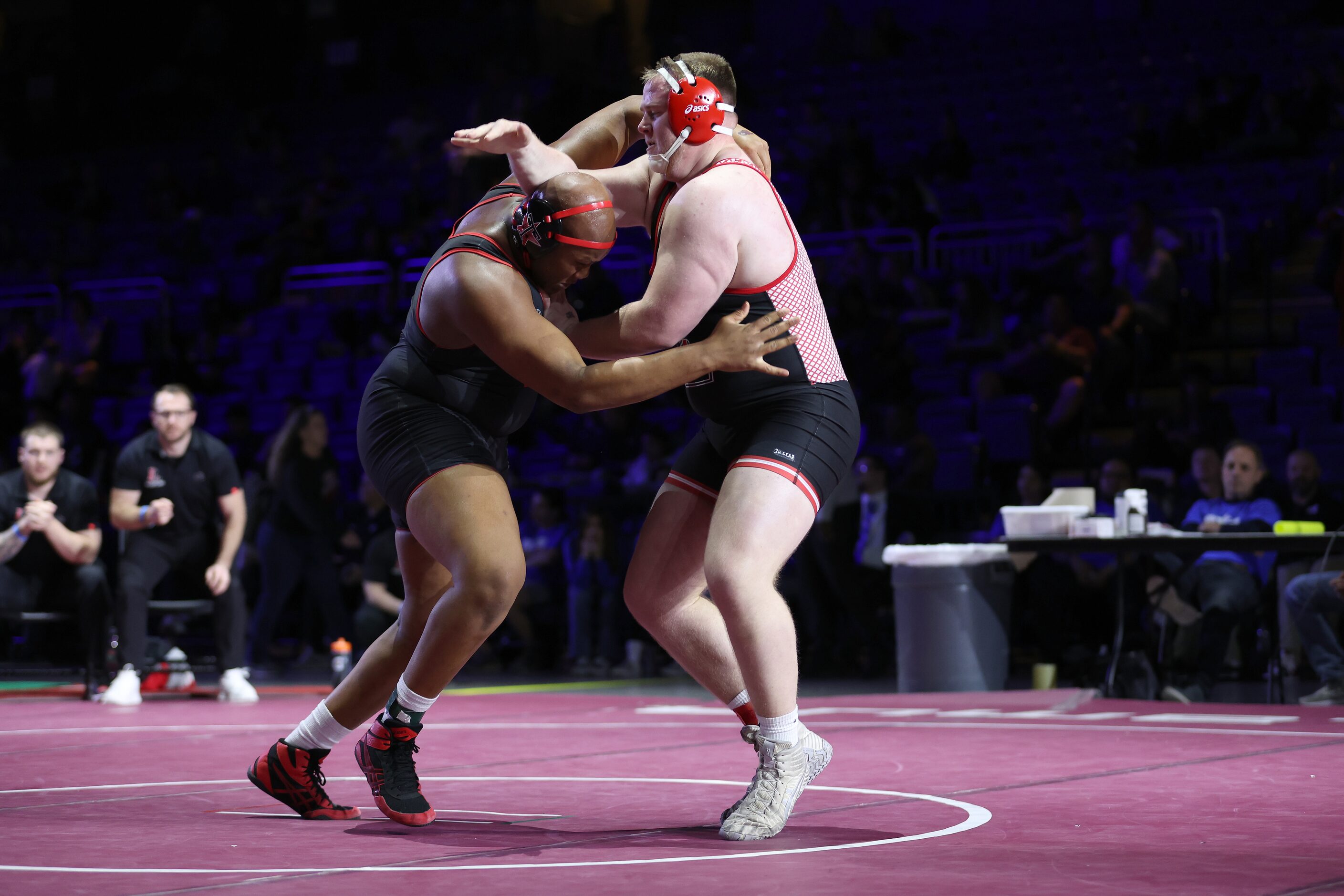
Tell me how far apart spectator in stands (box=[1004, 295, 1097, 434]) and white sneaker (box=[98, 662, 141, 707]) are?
19.6 ft

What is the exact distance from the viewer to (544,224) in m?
3.75

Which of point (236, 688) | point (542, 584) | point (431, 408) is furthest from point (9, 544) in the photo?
point (431, 408)

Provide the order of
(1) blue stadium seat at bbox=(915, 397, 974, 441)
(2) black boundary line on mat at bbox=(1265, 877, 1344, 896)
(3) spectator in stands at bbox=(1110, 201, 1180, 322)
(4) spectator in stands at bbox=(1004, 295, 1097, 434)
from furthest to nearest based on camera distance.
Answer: (3) spectator in stands at bbox=(1110, 201, 1180, 322) → (1) blue stadium seat at bbox=(915, 397, 974, 441) → (4) spectator in stands at bbox=(1004, 295, 1097, 434) → (2) black boundary line on mat at bbox=(1265, 877, 1344, 896)

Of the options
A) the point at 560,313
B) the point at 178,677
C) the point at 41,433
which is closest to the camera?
the point at 560,313

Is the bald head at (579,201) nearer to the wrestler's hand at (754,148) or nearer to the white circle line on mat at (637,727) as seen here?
the wrestler's hand at (754,148)

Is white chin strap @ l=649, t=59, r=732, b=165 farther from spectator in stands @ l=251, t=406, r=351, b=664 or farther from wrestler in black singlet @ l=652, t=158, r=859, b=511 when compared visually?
spectator in stands @ l=251, t=406, r=351, b=664

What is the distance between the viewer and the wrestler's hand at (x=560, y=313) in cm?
392

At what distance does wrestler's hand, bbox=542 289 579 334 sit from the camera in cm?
392

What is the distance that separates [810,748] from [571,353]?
1033 mm

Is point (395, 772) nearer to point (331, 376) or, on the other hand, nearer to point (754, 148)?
point (754, 148)

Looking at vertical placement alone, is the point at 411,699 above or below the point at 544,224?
below

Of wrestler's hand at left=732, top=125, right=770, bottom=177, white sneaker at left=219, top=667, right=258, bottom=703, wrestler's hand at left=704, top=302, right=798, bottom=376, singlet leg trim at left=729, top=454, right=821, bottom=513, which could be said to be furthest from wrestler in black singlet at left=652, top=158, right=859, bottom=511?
white sneaker at left=219, top=667, right=258, bottom=703

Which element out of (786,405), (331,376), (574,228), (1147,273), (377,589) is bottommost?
(377,589)

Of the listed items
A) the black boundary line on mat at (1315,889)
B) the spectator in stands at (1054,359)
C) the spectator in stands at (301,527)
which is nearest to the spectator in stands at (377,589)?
the spectator in stands at (301,527)
